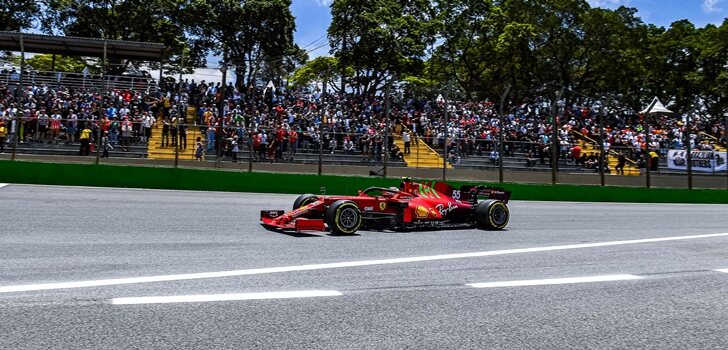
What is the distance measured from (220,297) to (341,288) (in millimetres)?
1075

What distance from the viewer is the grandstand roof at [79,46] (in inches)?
1133

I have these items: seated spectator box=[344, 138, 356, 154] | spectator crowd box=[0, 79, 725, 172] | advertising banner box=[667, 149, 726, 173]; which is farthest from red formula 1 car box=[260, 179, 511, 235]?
advertising banner box=[667, 149, 726, 173]

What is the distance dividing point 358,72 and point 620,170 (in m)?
26.6

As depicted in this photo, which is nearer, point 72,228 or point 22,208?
point 72,228

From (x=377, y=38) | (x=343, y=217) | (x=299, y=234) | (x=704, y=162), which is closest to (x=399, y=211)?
(x=343, y=217)

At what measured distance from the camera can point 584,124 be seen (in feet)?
101

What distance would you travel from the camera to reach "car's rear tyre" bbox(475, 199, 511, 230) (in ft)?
36.7

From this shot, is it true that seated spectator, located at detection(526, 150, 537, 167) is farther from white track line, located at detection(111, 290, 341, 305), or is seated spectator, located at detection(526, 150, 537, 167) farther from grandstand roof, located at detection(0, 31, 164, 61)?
white track line, located at detection(111, 290, 341, 305)

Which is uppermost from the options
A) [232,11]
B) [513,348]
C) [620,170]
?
[232,11]

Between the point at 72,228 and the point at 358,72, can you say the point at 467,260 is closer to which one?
the point at 72,228

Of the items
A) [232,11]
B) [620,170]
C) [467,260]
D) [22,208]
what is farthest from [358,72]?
[467,260]

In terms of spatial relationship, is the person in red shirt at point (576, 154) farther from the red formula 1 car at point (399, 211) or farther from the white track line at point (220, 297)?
the white track line at point (220, 297)

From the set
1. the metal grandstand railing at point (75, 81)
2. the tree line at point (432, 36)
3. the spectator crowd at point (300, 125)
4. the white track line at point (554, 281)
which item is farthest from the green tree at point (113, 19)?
the white track line at point (554, 281)

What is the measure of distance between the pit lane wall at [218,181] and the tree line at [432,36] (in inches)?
969
